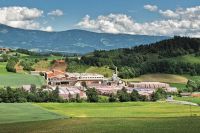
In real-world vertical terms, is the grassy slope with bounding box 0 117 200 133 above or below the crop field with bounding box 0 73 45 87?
below

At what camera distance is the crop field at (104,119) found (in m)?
70.0

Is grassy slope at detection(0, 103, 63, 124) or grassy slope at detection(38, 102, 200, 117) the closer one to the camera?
grassy slope at detection(0, 103, 63, 124)

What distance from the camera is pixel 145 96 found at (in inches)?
5187

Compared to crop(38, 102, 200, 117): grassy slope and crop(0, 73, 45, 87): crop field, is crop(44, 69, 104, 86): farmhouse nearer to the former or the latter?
crop(0, 73, 45, 87): crop field

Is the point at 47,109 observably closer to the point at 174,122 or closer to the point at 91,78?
the point at 174,122

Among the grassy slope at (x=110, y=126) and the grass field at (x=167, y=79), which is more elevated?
the grass field at (x=167, y=79)

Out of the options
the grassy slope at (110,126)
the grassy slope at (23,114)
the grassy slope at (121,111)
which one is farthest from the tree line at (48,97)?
the grassy slope at (110,126)

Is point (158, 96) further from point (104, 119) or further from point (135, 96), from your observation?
point (104, 119)

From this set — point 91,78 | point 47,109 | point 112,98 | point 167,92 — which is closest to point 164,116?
point 47,109

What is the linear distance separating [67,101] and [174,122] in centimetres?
4938

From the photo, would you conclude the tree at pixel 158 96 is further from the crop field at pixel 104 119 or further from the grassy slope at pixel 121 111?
the crop field at pixel 104 119

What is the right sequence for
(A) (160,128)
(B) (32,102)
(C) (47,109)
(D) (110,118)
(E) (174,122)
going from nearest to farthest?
(A) (160,128) → (E) (174,122) → (D) (110,118) → (C) (47,109) → (B) (32,102)

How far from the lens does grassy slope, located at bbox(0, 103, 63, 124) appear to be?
82.6m

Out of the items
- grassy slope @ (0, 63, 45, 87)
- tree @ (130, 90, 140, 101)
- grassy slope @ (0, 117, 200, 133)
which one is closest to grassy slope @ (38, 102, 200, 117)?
grassy slope @ (0, 117, 200, 133)
